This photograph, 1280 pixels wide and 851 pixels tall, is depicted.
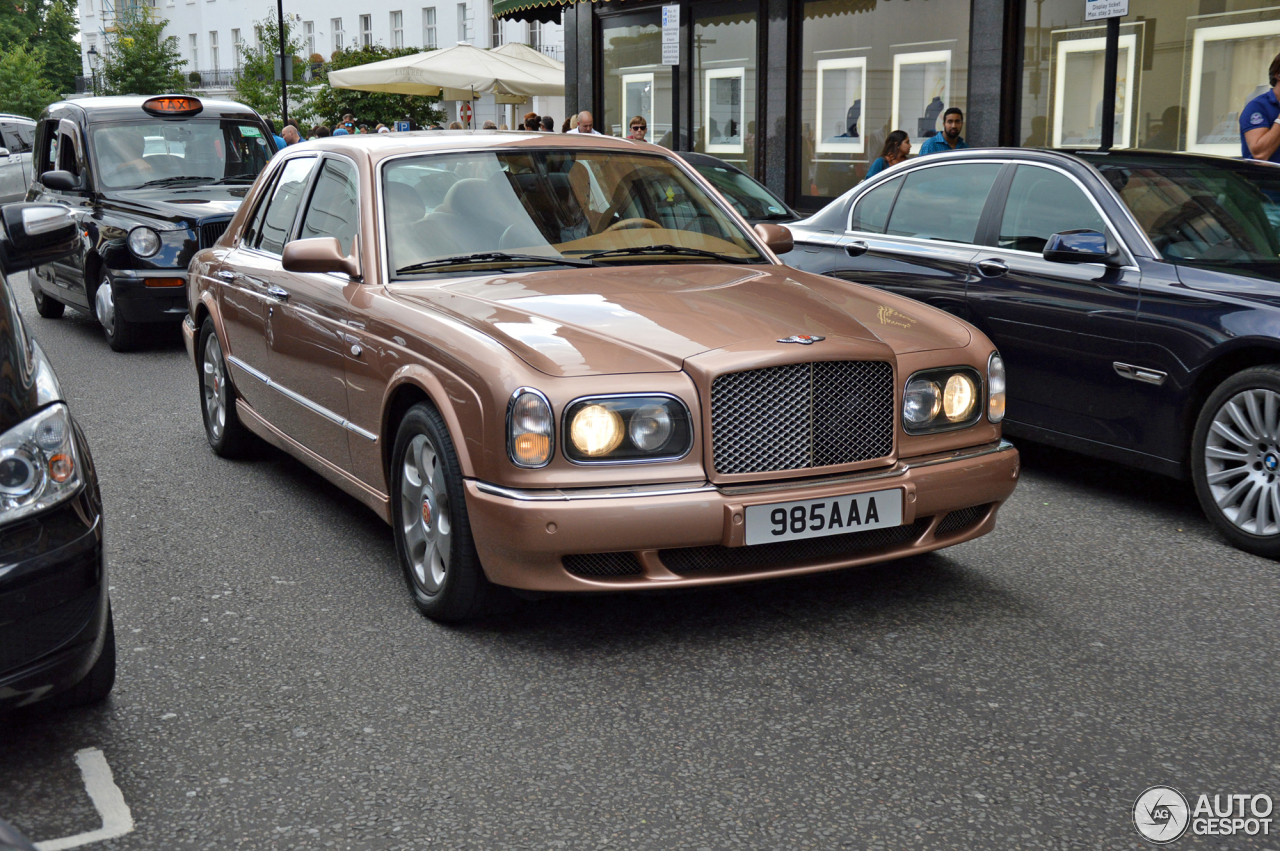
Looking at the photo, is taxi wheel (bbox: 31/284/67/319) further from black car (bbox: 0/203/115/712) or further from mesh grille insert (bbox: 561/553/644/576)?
mesh grille insert (bbox: 561/553/644/576)

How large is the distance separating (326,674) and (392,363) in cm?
111

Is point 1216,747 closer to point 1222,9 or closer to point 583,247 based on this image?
point 583,247

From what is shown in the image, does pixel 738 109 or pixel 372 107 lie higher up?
pixel 372 107

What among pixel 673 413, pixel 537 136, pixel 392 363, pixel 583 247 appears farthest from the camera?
pixel 537 136

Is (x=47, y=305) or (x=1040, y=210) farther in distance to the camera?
(x=47, y=305)

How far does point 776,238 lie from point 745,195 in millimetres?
5977

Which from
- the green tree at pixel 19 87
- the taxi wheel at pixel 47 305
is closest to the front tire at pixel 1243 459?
the taxi wheel at pixel 47 305

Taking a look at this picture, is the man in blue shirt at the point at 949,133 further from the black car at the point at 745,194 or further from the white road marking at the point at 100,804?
the white road marking at the point at 100,804

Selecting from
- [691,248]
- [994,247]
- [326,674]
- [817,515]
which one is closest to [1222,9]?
[994,247]

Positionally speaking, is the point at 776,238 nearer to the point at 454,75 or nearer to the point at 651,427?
the point at 651,427

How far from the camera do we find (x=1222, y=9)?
43.3ft

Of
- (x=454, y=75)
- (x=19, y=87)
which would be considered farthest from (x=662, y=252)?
(x=19, y=87)

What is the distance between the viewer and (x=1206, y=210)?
19.9 ft

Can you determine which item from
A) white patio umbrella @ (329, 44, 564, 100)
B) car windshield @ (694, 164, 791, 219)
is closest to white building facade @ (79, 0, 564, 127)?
white patio umbrella @ (329, 44, 564, 100)
